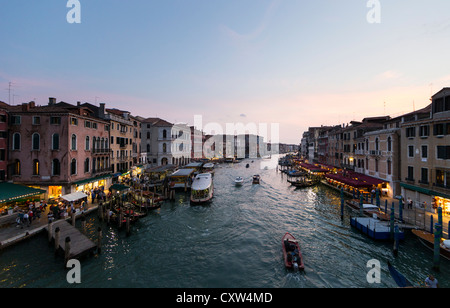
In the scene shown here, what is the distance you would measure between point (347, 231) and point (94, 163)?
36154 mm

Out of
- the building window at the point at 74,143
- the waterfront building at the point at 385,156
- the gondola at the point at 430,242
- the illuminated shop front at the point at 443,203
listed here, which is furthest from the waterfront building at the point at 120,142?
the illuminated shop front at the point at 443,203

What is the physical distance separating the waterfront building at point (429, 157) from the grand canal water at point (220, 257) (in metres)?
6.89

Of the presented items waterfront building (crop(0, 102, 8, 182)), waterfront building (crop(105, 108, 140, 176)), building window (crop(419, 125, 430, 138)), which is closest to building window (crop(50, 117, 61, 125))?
waterfront building (crop(0, 102, 8, 182))

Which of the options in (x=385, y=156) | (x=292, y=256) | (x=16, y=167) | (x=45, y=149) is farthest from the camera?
(x=385, y=156)

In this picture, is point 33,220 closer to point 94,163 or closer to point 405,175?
point 94,163

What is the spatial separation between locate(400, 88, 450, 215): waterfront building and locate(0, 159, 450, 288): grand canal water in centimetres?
689

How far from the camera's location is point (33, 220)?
22938mm

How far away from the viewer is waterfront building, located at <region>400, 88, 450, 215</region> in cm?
2392

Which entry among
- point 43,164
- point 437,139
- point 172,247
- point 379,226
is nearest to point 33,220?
point 43,164

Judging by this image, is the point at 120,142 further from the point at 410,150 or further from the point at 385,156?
the point at 410,150

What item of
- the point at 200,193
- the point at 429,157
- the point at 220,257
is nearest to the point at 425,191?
the point at 429,157

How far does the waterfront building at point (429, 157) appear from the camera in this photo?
23.9 m

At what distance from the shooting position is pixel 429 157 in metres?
25.8

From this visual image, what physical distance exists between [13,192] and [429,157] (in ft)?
151
